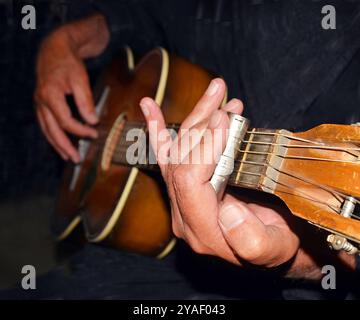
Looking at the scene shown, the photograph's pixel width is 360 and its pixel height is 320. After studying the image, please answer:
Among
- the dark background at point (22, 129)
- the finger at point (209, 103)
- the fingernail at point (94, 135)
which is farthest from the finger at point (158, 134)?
the dark background at point (22, 129)

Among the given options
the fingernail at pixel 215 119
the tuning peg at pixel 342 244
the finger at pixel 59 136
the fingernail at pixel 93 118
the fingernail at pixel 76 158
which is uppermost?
the fingernail at pixel 215 119

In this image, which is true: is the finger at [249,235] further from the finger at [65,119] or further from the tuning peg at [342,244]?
the finger at [65,119]

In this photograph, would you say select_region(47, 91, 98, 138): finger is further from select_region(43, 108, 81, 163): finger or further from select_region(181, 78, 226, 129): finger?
select_region(181, 78, 226, 129): finger

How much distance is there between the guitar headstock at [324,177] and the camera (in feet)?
1.83

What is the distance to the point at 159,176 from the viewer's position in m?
1.05

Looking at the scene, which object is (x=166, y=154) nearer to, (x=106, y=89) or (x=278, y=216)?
(x=278, y=216)

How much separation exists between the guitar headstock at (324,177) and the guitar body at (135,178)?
0.45m

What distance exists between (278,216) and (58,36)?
95cm

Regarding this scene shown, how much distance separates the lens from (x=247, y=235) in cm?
66

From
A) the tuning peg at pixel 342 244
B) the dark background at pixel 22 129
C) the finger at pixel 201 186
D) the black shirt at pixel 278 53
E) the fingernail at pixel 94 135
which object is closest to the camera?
the tuning peg at pixel 342 244

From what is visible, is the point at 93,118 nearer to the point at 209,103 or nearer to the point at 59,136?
the point at 59,136

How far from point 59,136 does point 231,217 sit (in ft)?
2.67

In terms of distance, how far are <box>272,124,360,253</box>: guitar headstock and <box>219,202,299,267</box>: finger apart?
59mm

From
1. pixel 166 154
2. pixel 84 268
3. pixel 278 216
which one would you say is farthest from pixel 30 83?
pixel 278 216
